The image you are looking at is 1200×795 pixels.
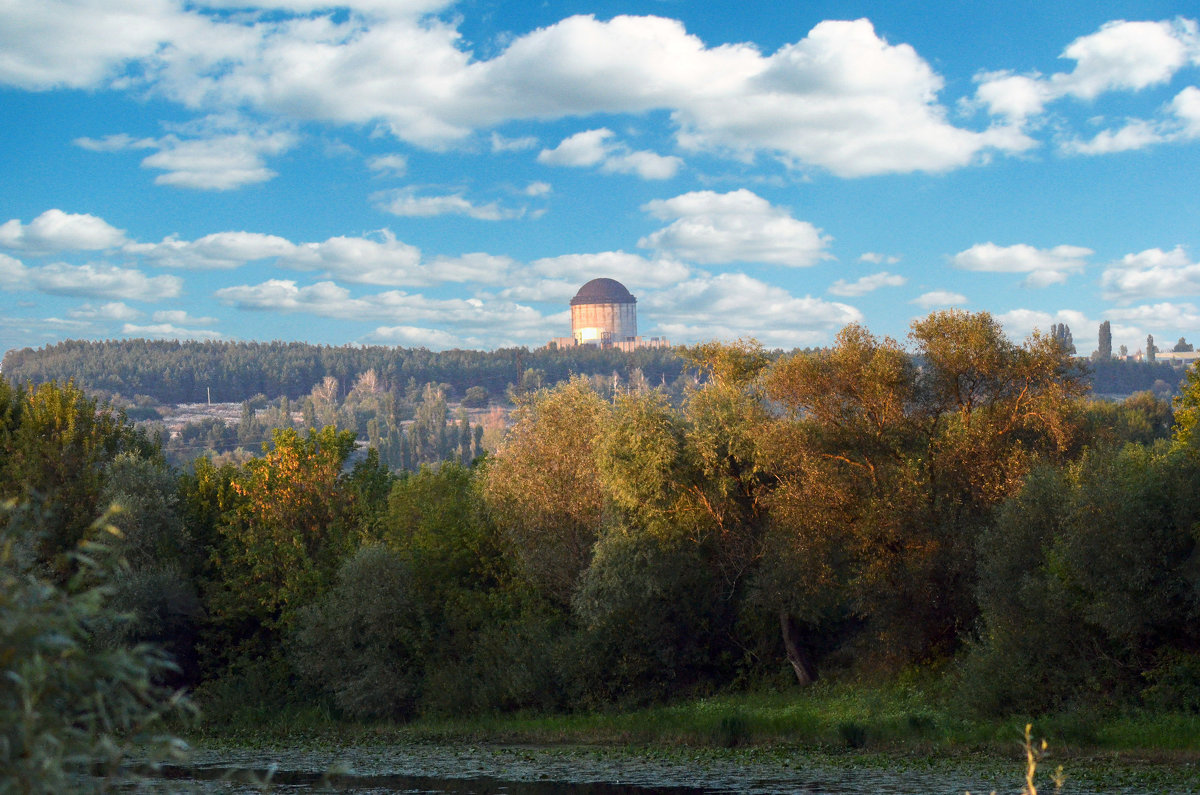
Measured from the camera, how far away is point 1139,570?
1224 inches

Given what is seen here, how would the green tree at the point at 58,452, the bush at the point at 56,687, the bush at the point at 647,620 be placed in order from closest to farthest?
the bush at the point at 56,687, the bush at the point at 647,620, the green tree at the point at 58,452

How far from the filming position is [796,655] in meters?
44.4

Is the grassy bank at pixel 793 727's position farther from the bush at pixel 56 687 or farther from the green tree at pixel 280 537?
the bush at pixel 56 687

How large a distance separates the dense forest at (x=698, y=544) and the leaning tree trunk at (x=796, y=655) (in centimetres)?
12

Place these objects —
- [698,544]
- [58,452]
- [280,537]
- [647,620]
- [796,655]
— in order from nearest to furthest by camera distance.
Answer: [698,544] < [796,655] < [647,620] < [280,537] < [58,452]

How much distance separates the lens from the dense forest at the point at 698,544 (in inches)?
1340

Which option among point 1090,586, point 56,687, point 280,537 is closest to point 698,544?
point 1090,586

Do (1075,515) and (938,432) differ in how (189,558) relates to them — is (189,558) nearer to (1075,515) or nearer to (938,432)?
(938,432)

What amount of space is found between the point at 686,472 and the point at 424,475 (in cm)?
1837

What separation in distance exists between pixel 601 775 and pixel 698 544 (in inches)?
487

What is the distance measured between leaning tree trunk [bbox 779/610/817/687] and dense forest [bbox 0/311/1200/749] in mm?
117

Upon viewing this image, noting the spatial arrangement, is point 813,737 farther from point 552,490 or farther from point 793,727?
point 552,490

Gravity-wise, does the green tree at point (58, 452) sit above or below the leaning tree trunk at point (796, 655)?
above

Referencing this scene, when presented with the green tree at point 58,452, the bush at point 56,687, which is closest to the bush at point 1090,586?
the bush at point 56,687
